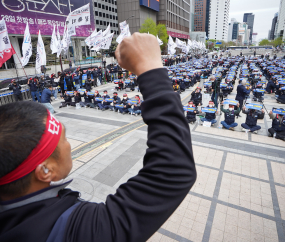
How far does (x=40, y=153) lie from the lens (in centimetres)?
78

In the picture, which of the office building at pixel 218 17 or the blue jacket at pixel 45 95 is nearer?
the blue jacket at pixel 45 95

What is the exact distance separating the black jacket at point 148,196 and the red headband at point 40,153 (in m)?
0.13

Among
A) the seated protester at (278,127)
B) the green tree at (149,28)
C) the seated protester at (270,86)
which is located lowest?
the seated protester at (278,127)

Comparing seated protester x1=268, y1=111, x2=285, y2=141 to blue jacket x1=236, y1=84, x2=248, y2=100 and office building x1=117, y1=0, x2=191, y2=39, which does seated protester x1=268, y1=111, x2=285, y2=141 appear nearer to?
blue jacket x1=236, y1=84, x2=248, y2=100

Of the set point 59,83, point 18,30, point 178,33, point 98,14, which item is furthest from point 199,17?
point 59,83

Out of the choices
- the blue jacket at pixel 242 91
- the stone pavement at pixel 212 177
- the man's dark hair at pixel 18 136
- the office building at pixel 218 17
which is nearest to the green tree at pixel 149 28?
the blue jacket at pixel 242 91

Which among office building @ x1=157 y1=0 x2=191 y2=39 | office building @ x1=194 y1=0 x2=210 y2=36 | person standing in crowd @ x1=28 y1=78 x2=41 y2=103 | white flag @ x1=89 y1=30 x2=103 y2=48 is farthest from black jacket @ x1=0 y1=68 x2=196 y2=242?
office building @ x1=194 y1=0 x2=210 y2=36

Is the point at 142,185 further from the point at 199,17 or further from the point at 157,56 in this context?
the point at 199,17

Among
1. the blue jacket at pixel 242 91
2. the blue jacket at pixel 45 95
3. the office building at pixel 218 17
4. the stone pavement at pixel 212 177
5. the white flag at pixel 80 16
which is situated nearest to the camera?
the stone pavement at pixel 212 177

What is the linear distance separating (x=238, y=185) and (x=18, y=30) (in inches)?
1417

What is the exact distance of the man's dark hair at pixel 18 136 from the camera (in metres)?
0.74

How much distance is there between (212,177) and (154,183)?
5.39 m

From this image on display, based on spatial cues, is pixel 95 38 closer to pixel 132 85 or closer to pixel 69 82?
pixel 69 82

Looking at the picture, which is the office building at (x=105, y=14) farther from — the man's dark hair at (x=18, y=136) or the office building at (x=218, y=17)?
the office building at (x=218, y=17)
